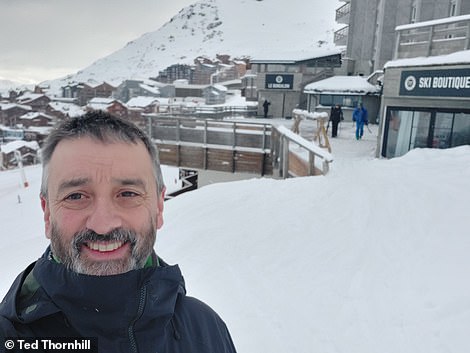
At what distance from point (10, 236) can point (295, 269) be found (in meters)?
17.5

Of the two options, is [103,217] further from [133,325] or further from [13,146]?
[13,146]

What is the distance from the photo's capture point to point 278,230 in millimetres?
6719

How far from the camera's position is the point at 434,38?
12.4m

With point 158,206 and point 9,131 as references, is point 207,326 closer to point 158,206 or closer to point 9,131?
point 158,206

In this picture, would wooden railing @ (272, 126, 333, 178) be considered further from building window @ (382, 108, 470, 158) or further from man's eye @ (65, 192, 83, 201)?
man's eye @ (65, 192, 83, 201)

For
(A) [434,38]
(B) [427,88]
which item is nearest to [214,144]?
(B) [427,88]

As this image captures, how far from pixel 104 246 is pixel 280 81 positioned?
3150cm

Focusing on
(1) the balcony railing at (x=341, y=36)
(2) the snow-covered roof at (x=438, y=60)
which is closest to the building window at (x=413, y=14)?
(1) the balcony railing at (x=341, y=36)

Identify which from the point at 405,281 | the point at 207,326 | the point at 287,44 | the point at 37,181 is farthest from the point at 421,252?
the point at 287,44

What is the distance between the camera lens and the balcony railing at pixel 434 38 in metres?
11.6

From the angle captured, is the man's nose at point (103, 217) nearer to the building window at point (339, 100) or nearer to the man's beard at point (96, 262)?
the man's beard at point (96, 262)

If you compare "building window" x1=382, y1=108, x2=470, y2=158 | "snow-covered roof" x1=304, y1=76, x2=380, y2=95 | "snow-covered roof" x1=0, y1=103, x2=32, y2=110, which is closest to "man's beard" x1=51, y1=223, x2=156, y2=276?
"building window" x1=382, y1=108, x2=470, y2=158

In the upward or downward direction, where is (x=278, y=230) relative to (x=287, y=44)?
downward

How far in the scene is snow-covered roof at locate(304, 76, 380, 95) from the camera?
2734cm
